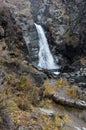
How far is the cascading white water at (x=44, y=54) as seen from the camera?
105ft

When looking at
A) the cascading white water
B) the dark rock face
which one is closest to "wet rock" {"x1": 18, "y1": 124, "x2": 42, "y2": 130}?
the cascading white water

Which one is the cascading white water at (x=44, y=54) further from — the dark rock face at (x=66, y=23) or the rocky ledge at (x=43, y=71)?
the dark rock face at (x=66, y=23)

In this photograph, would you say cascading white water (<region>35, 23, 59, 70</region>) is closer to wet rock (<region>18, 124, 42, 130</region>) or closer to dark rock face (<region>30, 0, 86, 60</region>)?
dark rock face (<region>30, 0, 86, 60</region>)

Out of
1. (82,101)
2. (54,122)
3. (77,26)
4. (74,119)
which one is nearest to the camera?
Answer: (54,122)

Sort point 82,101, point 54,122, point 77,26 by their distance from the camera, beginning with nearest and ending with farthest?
1. point 54,122
2. point 82,101
3. point 77,26

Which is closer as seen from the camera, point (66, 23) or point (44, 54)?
point (44, 54)

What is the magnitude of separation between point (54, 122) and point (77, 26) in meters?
24.9

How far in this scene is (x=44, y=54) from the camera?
3341 centimetres

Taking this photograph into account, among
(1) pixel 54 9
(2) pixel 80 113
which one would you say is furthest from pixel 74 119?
(1) pixel 54 9

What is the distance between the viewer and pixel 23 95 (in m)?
11.1

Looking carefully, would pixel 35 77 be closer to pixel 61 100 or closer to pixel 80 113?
pixel 61 100

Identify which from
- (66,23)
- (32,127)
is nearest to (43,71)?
(66,23)

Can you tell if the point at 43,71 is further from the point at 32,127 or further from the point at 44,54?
the point at 32,127

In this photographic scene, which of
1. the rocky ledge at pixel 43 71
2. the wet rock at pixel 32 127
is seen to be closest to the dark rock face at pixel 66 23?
the rocky ledge at pixel 43 71
